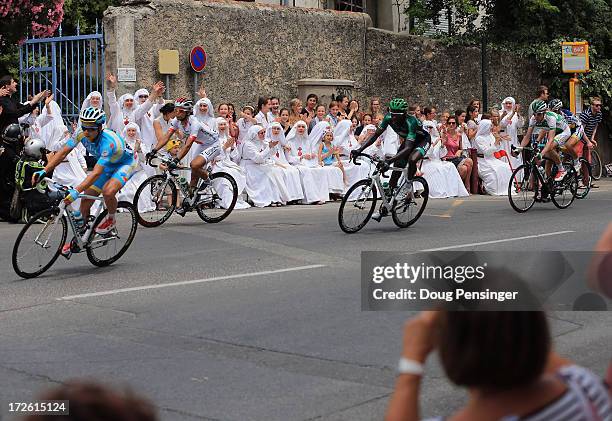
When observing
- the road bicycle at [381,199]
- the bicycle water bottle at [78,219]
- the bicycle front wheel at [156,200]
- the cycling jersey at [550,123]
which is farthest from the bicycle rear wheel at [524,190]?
the bicycle water bottle at [78,219]

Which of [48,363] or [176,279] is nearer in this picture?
[48,363]

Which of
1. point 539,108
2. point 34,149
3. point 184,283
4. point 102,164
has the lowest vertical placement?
point 184,283

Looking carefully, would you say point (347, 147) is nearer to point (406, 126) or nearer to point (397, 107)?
point (406, 126)

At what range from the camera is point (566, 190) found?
61.7 feet

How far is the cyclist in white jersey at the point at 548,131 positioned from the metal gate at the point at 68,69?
25.6 feet

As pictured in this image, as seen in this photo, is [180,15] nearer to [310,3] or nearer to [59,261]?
[310,3]

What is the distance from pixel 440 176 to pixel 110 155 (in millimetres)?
11650

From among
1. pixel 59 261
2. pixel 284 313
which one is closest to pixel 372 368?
pixel 284 313

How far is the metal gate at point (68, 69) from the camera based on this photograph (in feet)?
67.7

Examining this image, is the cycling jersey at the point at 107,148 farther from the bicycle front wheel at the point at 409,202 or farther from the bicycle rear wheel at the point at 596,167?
the bicycle rear wheel at the point at 596,167

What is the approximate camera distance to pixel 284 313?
30.0 ft

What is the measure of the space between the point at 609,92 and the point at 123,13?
14.3 metres

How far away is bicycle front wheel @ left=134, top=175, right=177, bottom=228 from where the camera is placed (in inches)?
612

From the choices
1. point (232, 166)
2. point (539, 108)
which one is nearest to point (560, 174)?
point (539, 108)
